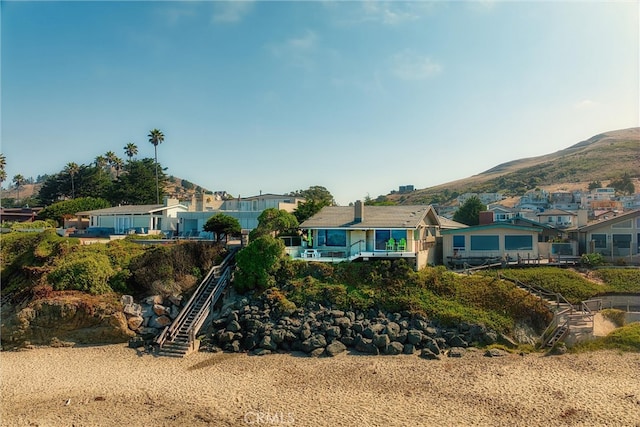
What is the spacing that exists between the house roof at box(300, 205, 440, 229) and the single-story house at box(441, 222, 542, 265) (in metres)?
2.90

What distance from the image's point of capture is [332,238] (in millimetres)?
30125

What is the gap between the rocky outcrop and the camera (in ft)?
70.3

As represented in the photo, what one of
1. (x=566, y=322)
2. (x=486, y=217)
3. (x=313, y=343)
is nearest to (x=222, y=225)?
(x=313, y=343)

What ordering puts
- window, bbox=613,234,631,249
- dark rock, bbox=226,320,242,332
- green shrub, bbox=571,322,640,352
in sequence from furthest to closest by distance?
window, bbox=613,234,631,249 → dark rock, bbox=226,320,242,332 → green shrub, bbox=571,322,640,352

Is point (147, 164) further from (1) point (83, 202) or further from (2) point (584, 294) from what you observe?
(2) point (584, 294)

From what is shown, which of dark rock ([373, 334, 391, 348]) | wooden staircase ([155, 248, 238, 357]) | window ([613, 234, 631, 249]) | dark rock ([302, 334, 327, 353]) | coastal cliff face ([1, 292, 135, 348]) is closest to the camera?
dark rock ([373, 334, 391, 348])

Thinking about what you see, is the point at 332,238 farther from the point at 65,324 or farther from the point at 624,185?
the point at 624,185

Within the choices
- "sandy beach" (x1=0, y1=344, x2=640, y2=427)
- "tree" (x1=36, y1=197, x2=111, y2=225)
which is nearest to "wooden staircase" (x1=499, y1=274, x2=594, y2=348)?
"sandy beach" (x1=0, y1=344, x2=640, y2=427)

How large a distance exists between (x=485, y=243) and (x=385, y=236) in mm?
7879

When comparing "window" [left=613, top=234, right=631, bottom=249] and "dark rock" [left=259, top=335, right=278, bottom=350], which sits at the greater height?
"window" [left=613, top=234, right=631, bottom=249]

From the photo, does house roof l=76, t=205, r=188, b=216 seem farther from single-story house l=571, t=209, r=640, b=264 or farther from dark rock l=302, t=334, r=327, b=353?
single-story house l=571, t=209, r=640, b=264

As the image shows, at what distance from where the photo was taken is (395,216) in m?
30.5

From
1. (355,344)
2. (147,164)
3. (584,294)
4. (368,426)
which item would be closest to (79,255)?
(355,344)

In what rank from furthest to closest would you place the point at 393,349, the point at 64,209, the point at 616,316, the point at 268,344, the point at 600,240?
the point at 64,209 < the point at 600,240 < the point at 616,316 < the point at 268,344 < the point at 393,349
